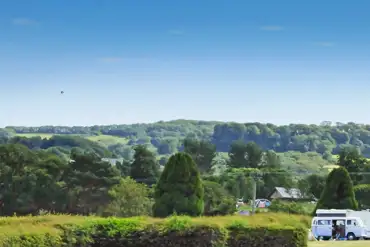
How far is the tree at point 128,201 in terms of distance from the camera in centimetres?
6781

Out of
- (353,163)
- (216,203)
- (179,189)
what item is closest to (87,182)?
(216,203)

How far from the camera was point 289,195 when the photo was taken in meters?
99.8

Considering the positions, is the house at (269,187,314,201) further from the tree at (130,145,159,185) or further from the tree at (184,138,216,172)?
the tree at (130,145,159,185)

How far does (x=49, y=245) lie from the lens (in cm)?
2089

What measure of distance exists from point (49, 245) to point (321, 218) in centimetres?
2790

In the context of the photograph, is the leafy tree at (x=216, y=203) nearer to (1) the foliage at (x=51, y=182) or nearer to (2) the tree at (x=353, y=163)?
(1) the foliage at (x=51, y=182)

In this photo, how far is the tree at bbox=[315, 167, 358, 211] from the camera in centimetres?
5494

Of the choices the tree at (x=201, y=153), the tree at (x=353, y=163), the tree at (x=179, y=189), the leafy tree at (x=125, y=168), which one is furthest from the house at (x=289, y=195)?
the tree at (x=179, y=189)

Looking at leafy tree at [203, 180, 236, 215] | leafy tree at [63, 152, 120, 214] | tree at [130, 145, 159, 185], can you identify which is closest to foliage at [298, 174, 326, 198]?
leafy tree at [203, 180, 236, 215]

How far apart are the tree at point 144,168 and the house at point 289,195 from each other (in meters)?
17.2

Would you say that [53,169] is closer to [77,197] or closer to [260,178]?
[77,197]

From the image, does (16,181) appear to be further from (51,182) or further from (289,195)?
(289,195)

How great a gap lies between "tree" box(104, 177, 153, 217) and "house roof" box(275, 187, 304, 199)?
31171 mm

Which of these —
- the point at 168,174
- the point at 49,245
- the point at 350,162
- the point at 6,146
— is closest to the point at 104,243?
the point at 49,245
